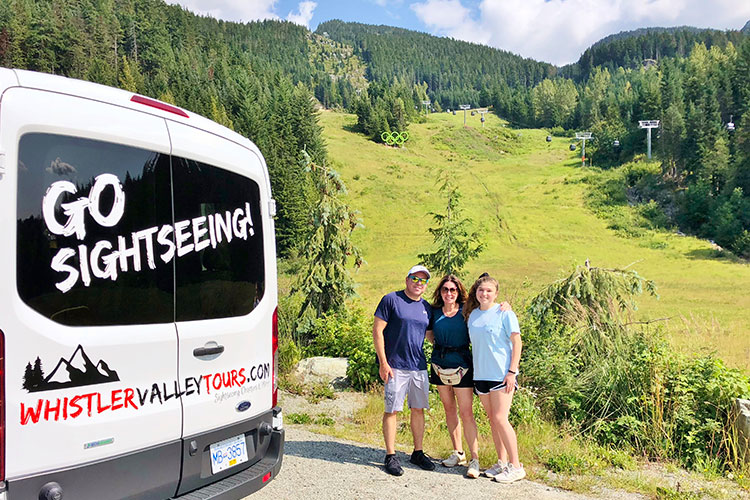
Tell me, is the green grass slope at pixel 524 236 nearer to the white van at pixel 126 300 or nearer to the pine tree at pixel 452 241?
the pine tree at pixel 452 241

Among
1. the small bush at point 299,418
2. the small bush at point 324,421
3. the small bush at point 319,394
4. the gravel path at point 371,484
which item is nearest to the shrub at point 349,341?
the small bush at point 319,394

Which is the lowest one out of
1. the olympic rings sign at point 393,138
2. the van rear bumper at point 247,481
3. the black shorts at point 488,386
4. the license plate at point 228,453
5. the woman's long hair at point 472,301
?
the van rear bumper at point 247,481

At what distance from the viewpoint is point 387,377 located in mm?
4926

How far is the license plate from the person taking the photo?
3.51 meters

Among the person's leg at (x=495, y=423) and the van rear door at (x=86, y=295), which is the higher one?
the van rear door at (x=86, y=295)

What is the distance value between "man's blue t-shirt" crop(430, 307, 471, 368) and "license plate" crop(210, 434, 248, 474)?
204 cm

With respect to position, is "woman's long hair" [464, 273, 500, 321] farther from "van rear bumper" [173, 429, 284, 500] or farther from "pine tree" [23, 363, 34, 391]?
"pine tree" [23, 363, 34, 391]

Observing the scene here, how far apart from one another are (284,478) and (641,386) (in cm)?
415

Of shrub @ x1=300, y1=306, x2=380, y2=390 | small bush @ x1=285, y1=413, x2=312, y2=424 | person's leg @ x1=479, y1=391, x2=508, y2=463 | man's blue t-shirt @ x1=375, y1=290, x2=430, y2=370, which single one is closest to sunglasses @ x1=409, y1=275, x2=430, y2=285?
man's blue t-shirt @ x1=375, y1=290, x2=430, y2=370

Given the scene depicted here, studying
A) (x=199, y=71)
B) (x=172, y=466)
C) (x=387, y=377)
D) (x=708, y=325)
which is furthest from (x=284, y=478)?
(x=199, y=71)

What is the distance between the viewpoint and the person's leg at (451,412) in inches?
201

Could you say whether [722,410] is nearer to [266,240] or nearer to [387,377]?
[387,377]

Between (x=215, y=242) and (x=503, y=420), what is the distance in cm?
296

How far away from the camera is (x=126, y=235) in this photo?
2.91 meters
